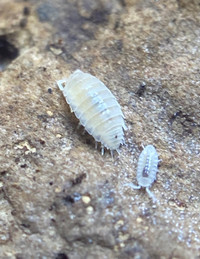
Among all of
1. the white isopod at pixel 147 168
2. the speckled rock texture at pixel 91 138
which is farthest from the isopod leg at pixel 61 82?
the white isopod at pixel 147 168

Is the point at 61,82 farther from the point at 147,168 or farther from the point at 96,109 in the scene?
the point at 147,168

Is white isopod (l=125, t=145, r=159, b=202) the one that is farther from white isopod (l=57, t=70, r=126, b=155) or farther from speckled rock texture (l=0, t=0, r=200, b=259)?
white isopod (l=57, t=70, r=126, b=155)

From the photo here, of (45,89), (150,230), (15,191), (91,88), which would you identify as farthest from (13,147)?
(150,230)

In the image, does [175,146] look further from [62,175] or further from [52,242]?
[52,242]

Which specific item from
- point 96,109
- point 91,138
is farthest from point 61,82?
point 91,138

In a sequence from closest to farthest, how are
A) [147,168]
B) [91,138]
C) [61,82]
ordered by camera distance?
[147,168], [91,138], [61,82]
